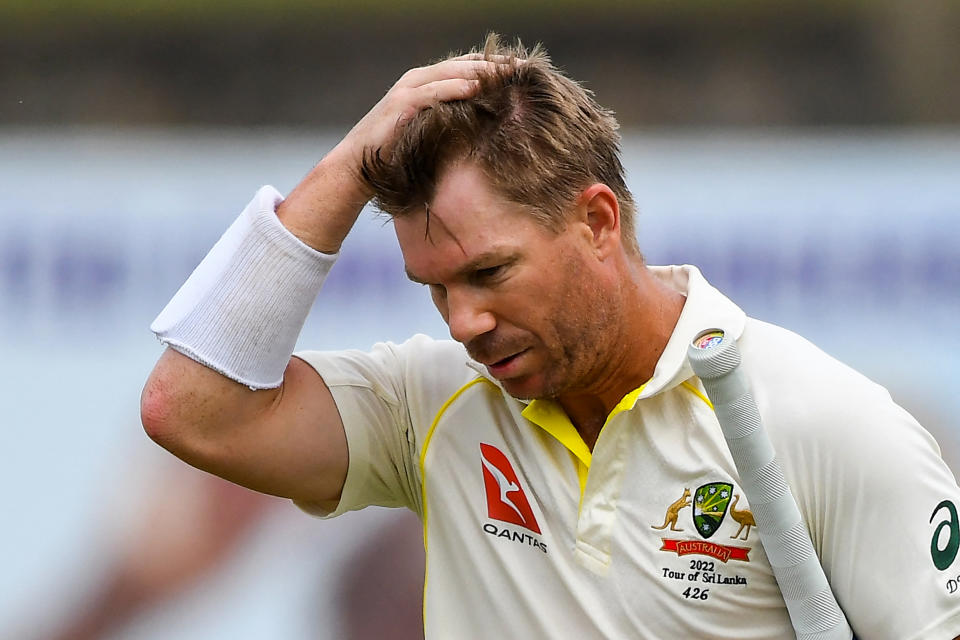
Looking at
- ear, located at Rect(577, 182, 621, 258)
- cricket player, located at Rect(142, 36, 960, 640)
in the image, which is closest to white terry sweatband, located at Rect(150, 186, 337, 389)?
cricket player, located at Rect(142, 36, 960, 640)

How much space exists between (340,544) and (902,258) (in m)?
1.50

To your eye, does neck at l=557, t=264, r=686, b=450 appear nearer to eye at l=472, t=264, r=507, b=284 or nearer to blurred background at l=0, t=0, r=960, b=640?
eye at l=472, t=264, r=507, b=284

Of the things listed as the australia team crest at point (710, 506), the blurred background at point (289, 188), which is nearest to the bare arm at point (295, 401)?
the australia team crest at point (710, 506)

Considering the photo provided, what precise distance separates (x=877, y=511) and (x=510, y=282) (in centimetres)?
49

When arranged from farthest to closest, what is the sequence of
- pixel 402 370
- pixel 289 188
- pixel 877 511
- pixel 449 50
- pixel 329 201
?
pixel 449 50
pixel 289 188
pixel 402 370
pixel 329 201
pixel 877 511

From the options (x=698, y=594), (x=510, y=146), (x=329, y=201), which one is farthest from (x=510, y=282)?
(x=698, y=594)

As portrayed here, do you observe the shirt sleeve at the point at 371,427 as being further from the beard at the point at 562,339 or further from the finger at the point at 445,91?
the finger at the point at 445,91

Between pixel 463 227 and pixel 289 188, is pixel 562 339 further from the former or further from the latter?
pixel 289 188

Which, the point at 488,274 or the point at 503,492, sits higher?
the point at 488,274

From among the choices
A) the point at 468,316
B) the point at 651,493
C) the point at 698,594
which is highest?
the point at 468,316

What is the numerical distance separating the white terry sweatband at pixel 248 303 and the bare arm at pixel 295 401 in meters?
0.02

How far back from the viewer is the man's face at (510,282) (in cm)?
142

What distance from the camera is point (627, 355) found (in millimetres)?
1521

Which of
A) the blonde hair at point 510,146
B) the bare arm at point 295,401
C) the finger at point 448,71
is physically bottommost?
A: the bare arm at point 295,401
